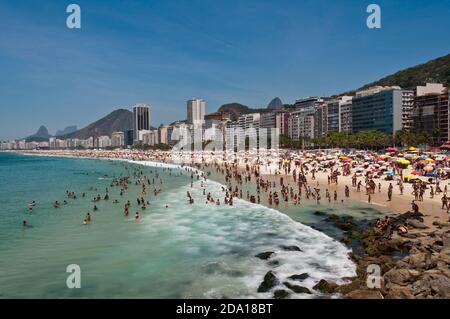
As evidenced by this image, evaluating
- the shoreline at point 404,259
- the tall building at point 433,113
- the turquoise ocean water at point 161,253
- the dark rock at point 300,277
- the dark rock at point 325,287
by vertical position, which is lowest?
the turquoise ocean water at point 161,253

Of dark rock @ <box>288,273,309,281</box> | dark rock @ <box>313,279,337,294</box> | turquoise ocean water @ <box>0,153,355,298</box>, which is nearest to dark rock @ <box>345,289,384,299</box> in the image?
dark rock @ <box>313,279,337,294</box>

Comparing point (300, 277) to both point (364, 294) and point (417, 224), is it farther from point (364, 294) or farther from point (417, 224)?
point (417, 224)

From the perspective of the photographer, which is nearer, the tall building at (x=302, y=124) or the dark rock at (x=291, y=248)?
the dark rock at (x=291, y=248)

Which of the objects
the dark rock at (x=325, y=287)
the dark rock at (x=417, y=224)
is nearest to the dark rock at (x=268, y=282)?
the dark rock at (x=325, y=287)

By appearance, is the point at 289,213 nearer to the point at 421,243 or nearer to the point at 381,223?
the point at 381,223

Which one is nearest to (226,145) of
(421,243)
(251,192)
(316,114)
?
(316,114)

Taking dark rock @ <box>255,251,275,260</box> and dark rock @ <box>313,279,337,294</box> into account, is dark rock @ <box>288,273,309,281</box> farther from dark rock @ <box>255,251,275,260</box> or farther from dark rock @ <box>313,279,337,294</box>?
dark rock @ <box>255,251,275,260</box>

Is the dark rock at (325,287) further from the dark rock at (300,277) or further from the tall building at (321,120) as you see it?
the tall building at (321,120)
